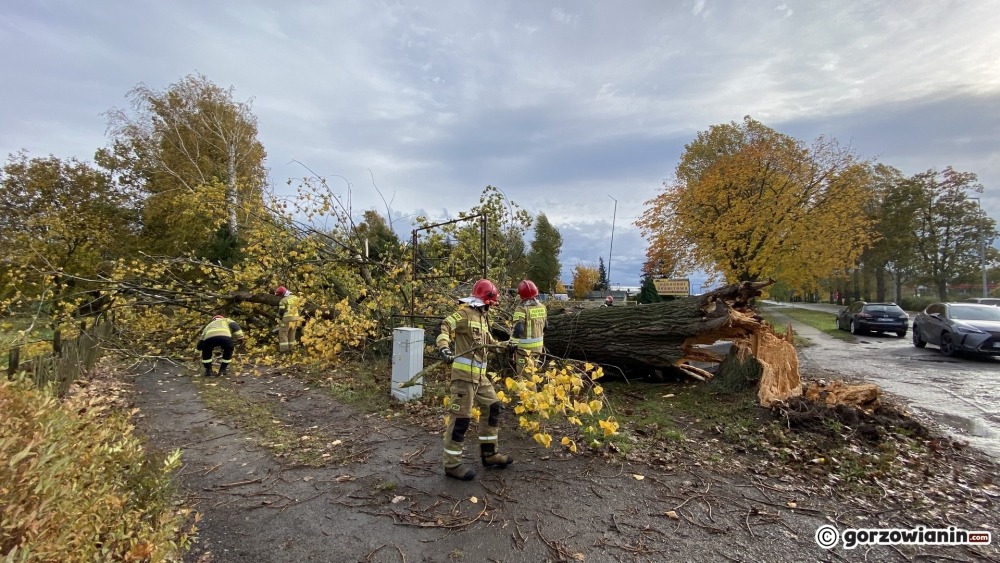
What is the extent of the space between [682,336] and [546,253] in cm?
4092

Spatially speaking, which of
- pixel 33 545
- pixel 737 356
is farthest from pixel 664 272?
pixel 33 545

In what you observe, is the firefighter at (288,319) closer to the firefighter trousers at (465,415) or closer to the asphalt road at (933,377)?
the firefighter trousers at (465,415)

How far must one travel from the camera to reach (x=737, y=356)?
5996mm

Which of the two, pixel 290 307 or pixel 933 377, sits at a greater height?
pixel 290 307

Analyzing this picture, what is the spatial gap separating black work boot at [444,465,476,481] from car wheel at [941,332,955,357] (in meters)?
12.6

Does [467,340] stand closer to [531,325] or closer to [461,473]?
[531,325]

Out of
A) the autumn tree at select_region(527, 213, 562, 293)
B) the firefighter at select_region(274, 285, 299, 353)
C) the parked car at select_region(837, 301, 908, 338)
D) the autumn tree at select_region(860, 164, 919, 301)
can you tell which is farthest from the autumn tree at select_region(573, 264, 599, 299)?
the firefighter at select_region(274, 285, 299, 353)

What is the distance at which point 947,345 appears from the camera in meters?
10.5

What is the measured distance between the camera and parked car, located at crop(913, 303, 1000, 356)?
9.66 m

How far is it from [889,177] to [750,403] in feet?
120

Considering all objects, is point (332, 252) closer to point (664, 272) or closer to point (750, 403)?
point (750, 403)
